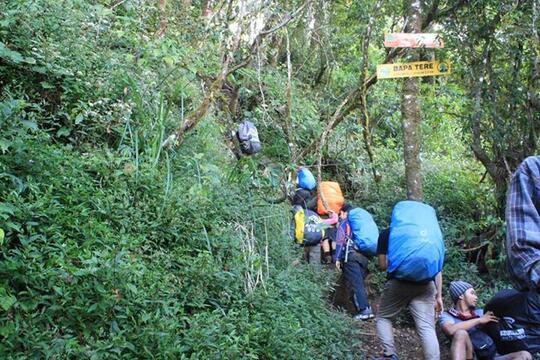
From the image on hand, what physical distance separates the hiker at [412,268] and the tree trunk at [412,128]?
1.81 m

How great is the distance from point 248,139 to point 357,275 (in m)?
2.82

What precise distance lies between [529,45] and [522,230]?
250 inches

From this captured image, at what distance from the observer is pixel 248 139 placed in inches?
333

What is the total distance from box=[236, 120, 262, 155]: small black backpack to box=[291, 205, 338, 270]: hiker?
3.96ft

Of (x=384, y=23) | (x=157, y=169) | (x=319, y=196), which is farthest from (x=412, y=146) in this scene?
(x=384, y=23)

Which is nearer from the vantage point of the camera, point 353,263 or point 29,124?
point 29,124

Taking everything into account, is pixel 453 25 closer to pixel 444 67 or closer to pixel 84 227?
pixel 444 67

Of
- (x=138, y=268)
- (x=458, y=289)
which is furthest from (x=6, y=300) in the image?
(x=458, y=289)

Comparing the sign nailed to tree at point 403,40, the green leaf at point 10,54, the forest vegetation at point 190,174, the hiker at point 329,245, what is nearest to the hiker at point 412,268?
the forest vegetation at point 190,174

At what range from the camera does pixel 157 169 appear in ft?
16.2

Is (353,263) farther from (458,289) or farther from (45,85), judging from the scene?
(45,85)

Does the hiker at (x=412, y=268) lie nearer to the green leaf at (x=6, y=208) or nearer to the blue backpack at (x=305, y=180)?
the blue backpack at (x=305, y=180)

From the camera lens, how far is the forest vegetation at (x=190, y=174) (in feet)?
10.5

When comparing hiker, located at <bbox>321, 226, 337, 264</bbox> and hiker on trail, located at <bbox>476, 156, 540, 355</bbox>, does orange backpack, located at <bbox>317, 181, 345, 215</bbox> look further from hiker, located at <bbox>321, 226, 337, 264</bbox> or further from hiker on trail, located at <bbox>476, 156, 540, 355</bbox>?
hiker on trail, located at <bbox>476, 156, 540, 355</bbox>
